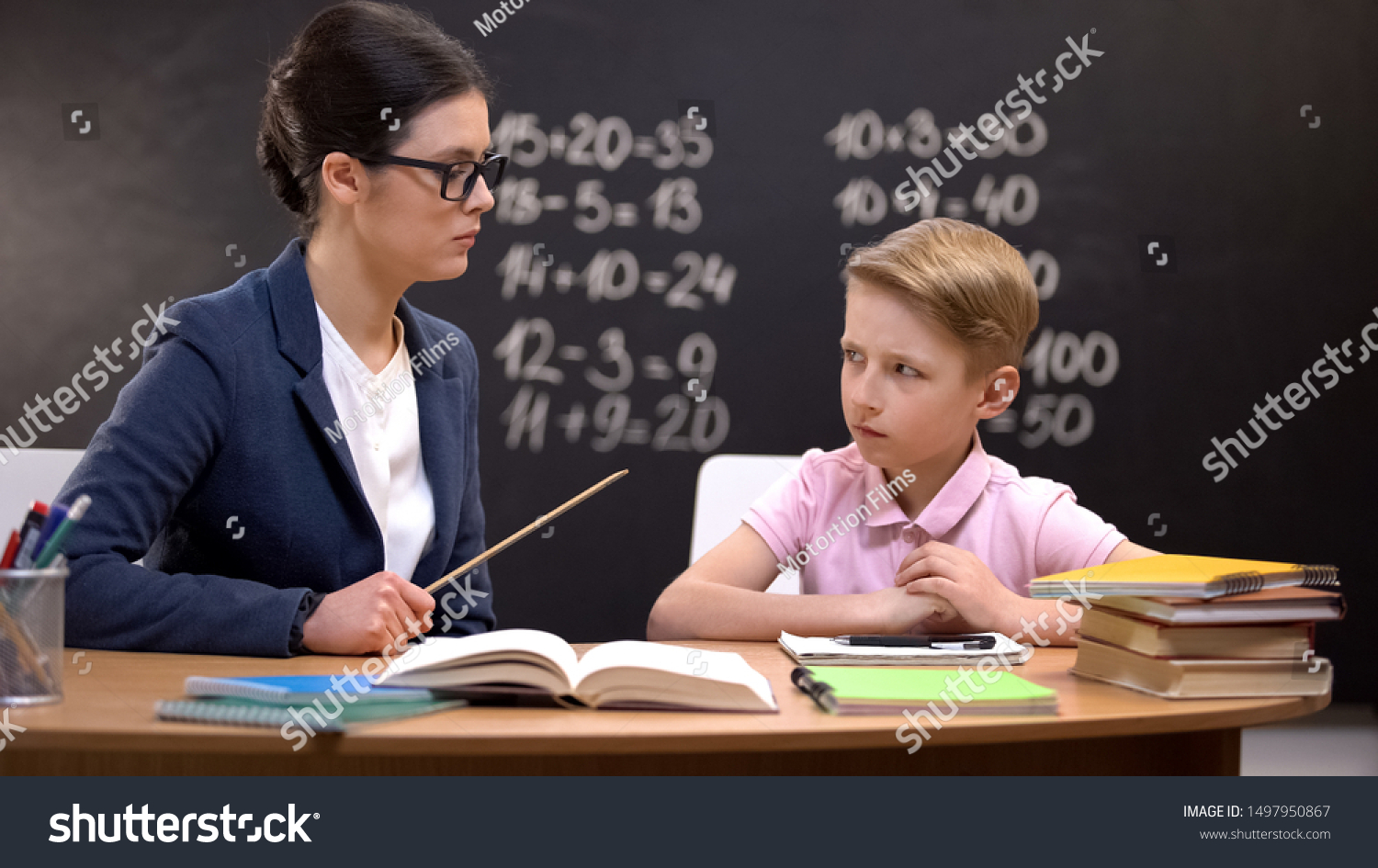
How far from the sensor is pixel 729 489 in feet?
5.89

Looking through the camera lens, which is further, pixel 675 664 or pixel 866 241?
pixel 866 241

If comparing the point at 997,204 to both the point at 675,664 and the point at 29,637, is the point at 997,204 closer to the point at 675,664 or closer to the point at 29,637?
the point at 675,664

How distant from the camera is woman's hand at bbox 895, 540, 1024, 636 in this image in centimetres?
119

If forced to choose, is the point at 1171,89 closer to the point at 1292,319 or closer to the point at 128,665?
the point at 1292,319

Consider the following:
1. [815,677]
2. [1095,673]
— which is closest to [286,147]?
[815,677]

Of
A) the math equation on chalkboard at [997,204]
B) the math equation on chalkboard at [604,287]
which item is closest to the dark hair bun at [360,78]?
the math equation on chalkboard at [604,287]

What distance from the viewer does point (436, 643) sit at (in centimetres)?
94

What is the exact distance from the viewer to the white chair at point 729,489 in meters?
1.77

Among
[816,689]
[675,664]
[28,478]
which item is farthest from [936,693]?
[28,478]

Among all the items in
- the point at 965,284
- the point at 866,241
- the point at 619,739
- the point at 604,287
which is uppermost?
the point at 866,241

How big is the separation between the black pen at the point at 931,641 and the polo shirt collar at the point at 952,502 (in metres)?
0.25

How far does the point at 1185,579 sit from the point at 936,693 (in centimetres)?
26

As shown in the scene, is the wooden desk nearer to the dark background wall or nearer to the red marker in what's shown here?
the red marker

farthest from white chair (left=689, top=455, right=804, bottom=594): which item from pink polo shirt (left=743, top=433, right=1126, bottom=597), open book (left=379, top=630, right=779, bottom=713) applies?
open book (left=379, top=630, right=779, bottom=713)
